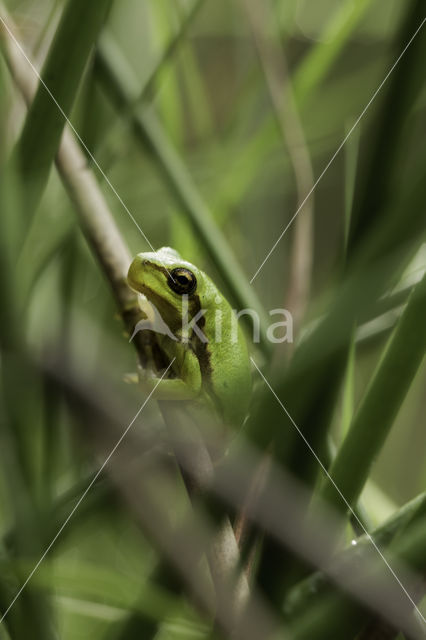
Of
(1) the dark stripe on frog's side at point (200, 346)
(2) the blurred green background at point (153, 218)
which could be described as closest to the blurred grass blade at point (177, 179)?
(2) the blurred green background at point (153, 218)

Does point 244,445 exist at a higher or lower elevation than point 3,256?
lower

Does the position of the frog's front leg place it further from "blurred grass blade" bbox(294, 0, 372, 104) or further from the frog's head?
"blurred grass blade" bbox(294, 0, 372, 104)

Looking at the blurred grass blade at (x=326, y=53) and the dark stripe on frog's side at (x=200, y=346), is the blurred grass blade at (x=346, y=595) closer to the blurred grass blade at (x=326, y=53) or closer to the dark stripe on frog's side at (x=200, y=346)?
the dark stripe on frog's side at (x=200, y=346)

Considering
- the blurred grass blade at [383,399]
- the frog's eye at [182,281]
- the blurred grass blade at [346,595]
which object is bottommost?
the blurred grass blade at [346,595]

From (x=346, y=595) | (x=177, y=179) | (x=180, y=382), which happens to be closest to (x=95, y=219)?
(x=177, y=179)

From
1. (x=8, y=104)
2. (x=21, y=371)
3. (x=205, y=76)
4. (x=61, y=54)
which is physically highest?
(x=205, y=76)

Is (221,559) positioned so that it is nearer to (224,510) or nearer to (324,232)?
(224,510)

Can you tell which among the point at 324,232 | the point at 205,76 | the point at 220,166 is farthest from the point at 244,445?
the point at 205,76
